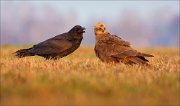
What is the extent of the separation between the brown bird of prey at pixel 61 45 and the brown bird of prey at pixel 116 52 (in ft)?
4.78

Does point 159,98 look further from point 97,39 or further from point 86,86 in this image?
point 97,39

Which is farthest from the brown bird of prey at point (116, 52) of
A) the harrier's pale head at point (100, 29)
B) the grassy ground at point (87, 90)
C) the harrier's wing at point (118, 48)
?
the grassy ground at point (87, 90)

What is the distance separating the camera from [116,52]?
1142cm

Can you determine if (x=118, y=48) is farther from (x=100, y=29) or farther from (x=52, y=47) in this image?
(x=52, y=47)

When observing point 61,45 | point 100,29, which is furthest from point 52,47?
point 100,29

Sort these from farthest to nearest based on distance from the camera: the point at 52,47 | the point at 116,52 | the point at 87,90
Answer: the point at 52,47, the point at 116,52, the point at 87,90

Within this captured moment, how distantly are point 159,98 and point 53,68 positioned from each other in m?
3.83

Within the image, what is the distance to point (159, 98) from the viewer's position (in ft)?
21.5

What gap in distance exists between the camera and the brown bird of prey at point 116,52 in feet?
37.3

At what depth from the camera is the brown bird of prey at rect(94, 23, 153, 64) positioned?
1138 cm

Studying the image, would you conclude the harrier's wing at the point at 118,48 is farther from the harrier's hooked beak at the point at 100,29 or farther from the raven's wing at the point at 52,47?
the raven's wing at the point at 52,47

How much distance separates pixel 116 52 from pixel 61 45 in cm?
205

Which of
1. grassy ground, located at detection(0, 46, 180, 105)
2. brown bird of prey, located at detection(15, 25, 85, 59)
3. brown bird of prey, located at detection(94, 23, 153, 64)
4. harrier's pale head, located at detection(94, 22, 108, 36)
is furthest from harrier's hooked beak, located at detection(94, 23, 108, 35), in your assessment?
grassy ground, located at detection(0, 46, 180, 105)

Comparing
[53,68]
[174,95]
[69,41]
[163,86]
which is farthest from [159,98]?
[69,41]
